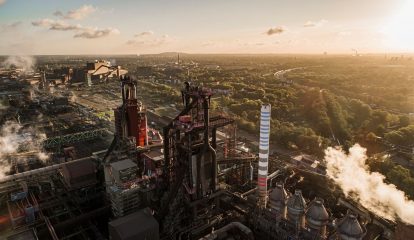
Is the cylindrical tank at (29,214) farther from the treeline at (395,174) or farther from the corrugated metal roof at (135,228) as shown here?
the treeline at (395,174)

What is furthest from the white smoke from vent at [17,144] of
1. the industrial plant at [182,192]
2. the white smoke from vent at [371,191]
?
the white smoke from vent at [371,191]

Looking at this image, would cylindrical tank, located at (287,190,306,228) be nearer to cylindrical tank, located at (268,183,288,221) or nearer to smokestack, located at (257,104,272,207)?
cylindrical tank, located at (268,183,288,221)

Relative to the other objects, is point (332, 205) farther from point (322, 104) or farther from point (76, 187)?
point (322, 104)

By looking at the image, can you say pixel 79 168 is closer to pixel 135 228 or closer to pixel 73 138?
pixel 135 228

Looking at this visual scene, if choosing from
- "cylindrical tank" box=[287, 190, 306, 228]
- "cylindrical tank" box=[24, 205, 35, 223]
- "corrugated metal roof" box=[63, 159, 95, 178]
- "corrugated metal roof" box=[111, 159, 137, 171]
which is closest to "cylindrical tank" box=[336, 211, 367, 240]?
"cylindrical tank" box=[287, 190, 306, 228]

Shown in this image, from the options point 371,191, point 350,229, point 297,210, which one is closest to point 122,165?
point 297,210
